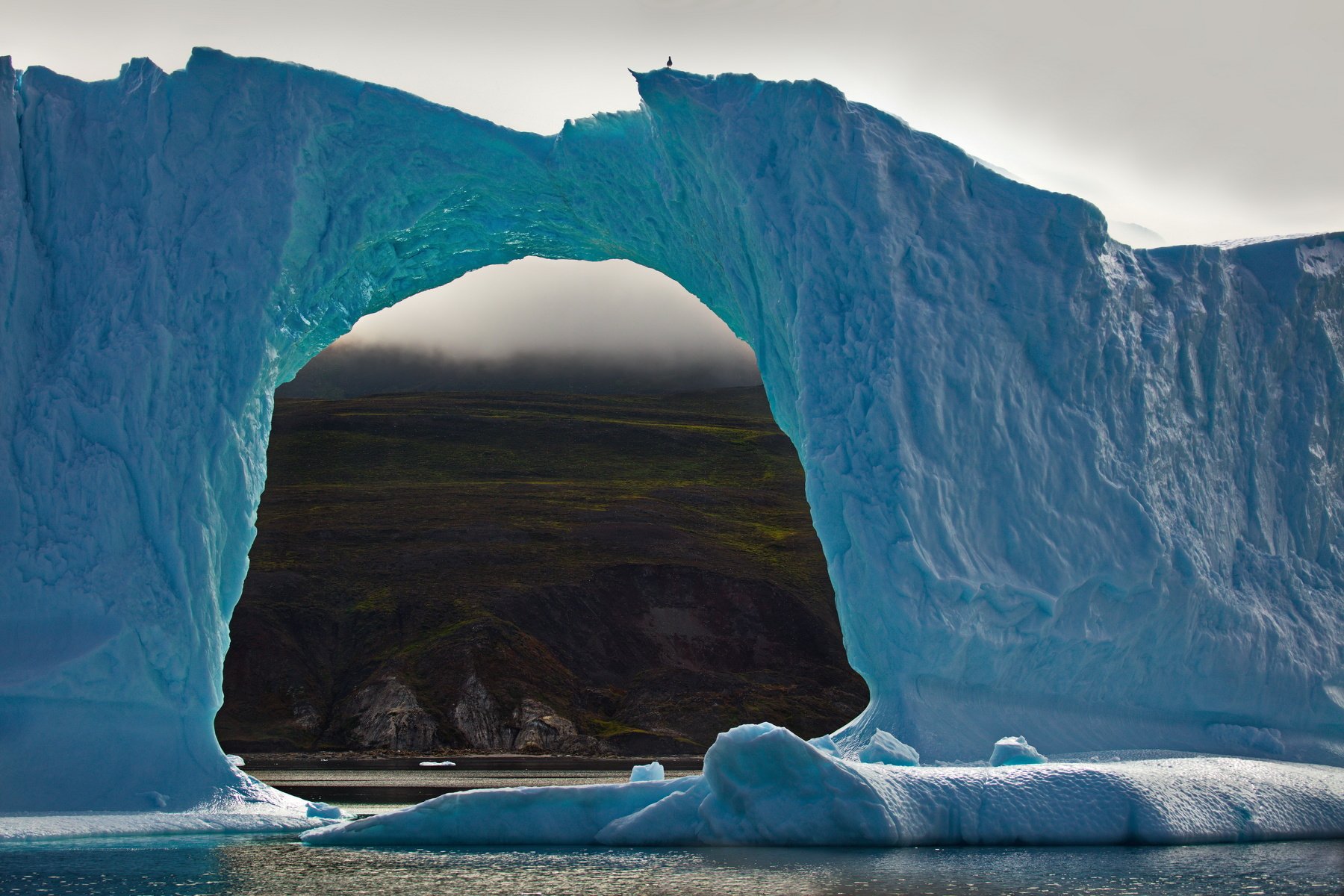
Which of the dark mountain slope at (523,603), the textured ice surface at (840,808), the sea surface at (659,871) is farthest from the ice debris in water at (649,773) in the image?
the dark mountain slope at (523,603)

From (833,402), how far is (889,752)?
3.33m

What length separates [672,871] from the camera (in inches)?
357

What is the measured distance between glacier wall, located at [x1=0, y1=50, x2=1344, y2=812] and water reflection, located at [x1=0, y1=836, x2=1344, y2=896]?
2.47 meters

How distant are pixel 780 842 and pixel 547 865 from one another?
1.74 metres

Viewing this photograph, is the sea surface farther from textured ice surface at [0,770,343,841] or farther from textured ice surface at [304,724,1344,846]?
textured ice surface at [0,770,343,841]

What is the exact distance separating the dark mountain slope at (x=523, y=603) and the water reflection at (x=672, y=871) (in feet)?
104

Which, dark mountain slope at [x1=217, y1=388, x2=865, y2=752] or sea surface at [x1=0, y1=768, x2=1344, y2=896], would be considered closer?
sea surface at [x1=0, y1=768, x2=1344, y2=896]

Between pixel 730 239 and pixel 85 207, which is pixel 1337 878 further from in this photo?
pixel 85 207

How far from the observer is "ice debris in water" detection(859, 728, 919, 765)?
12.0 m

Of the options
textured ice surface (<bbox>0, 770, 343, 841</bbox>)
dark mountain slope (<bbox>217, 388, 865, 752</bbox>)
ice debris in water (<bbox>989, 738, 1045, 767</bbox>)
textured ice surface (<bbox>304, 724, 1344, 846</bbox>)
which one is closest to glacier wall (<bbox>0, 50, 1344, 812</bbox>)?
textured ice surface (<bbox>0, 770, 343, 841</bbox>)

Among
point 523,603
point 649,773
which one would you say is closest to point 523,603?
point 523,603

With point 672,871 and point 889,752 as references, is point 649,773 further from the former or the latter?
point 672,871

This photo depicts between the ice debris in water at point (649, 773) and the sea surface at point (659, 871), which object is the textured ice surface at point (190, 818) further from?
the ice debris in water at point (649, 773)

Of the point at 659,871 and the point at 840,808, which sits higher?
the point at 840,808
